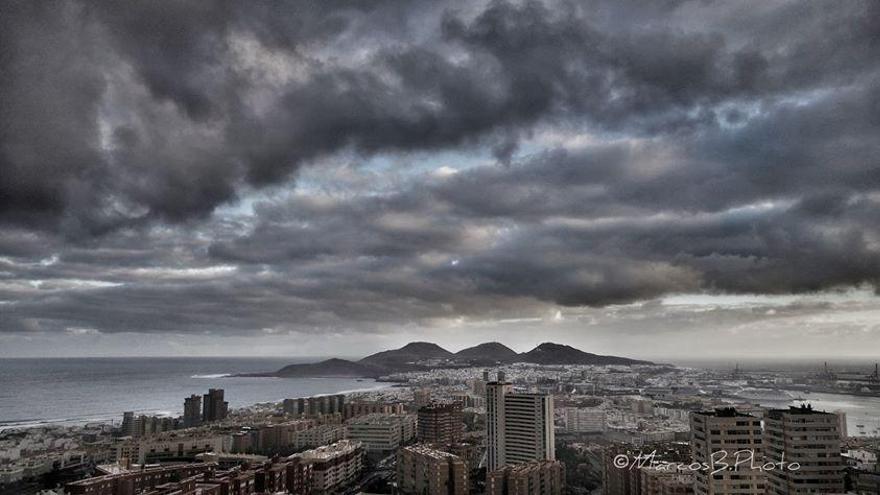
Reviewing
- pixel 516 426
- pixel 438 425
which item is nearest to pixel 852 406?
pixel 516 426

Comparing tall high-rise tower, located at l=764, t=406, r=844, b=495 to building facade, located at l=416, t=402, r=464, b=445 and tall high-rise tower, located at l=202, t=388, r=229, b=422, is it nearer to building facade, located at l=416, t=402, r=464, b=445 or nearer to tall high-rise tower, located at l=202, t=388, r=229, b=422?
building facade, located at l=416, t=402, r=464, b=445

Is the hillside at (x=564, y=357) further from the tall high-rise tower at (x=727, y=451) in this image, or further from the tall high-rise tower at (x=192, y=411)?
the tall high-rise tower at (x=727, y=451)

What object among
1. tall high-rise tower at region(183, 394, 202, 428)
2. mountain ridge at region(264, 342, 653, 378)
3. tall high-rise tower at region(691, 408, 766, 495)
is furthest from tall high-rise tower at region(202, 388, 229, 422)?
mountain ridge at region(264, 342, 653, 378)

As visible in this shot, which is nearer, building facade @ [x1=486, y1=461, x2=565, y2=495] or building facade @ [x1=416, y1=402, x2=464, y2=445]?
building facade @ [x1=486, y1=461, x2=565, y2=495]

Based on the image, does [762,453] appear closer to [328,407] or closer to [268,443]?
[268,443]

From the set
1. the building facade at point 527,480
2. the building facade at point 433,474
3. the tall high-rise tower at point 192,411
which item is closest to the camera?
the building facade at point 527,480

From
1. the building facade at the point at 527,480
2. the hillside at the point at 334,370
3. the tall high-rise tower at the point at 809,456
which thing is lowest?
the hillside at the point at 334,370

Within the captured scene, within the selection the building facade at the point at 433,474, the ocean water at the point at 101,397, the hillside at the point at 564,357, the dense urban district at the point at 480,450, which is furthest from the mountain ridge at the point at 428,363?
the building facade at the point at 433,474

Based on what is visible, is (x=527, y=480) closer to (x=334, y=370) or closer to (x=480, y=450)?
(x=480, y=450)

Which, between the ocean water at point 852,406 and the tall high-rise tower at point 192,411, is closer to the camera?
the ocean water at point 852,406

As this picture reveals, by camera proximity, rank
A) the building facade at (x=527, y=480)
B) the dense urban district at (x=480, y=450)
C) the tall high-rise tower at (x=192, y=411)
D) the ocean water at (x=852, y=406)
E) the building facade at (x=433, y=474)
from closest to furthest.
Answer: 1. the dense urban district at (x=480, y=450)
2. the building facade at (x=527, y=480)
3. the building facade at (x=433, y=474)
4. the ocean water at (x=852, y=406)
5. the tall high-rise tower at (x=192, y=411)
